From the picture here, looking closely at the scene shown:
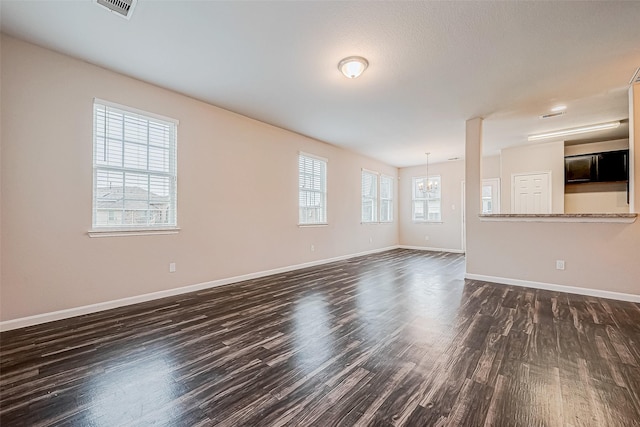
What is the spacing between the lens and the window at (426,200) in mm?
8562

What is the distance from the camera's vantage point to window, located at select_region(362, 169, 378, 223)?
25.5 feet

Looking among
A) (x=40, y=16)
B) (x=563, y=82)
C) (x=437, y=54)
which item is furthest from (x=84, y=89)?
(x=563, y=82)

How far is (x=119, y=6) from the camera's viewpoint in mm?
2277

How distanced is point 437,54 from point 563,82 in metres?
1.92

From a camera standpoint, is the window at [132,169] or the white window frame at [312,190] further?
the white window frame at [312,190]

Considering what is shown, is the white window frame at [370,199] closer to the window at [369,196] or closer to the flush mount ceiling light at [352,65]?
the window at [369,196]

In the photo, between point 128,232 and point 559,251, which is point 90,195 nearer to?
point 128,232

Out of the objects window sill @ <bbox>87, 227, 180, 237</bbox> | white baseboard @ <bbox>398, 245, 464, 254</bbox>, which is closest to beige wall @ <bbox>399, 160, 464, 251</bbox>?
white baseboard @ <bbox>398, 245, 464, 254</bbox>

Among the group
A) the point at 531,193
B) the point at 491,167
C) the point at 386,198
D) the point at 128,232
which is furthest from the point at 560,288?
the point at 128,232

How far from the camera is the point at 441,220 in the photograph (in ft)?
27.8

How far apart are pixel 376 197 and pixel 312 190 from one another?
2.87 m

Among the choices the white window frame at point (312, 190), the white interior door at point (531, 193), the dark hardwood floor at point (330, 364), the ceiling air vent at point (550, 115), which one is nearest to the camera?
the dark hardwood floor at point (330, 364)

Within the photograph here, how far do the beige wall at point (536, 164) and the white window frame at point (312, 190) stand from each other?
4.48 m

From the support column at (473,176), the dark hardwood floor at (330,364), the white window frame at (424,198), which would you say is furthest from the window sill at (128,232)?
the white window frame at (424,198)
